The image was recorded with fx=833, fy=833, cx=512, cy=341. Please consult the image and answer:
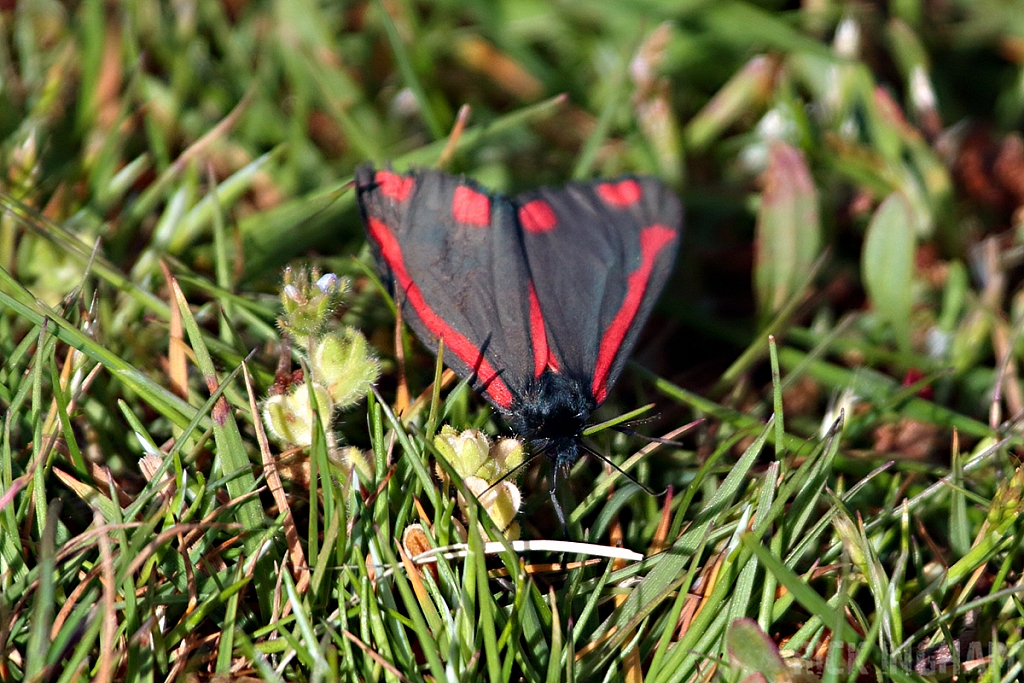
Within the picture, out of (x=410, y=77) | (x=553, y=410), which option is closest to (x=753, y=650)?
(x=553, y=410)

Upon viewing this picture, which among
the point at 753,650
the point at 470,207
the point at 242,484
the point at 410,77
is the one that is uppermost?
the point at 410,77

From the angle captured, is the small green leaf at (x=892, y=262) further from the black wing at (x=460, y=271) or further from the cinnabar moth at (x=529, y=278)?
the black wing at (x=460, y=271)

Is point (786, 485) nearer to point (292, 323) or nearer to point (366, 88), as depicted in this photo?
point (292, 323)

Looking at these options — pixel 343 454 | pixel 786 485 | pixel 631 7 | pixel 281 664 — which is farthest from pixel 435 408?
pixel 631 7

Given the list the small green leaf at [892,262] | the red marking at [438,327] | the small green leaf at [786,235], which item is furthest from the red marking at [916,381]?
the red marking at [438,327]

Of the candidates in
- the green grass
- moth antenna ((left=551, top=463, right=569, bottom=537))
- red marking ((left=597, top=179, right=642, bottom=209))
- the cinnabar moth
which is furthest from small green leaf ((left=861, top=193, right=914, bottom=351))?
moth antenna ((left=551, top=463, right=569, bottom=537))

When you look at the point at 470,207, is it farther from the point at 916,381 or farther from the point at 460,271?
the point at 916,381
